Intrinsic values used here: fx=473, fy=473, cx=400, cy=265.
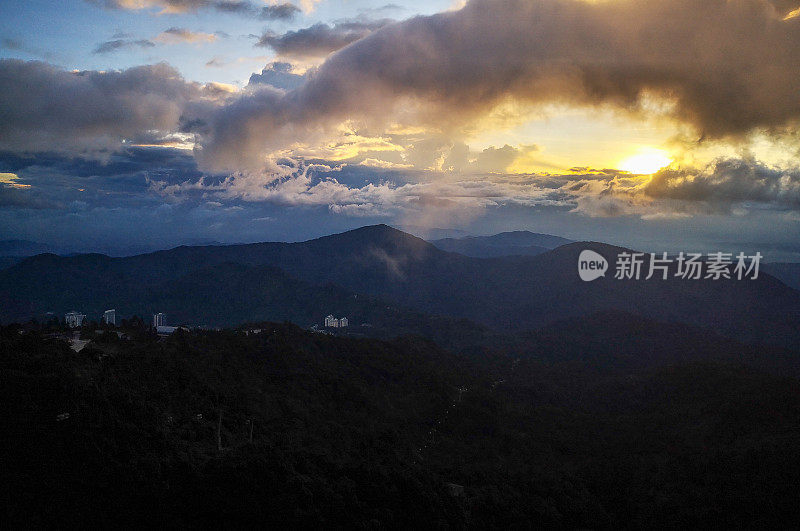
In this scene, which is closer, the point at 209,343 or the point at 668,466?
the point at 668,466

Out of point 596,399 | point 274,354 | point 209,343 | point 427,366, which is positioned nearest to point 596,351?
point 596,399

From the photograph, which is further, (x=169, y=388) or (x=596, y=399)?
(x=596, y=399)

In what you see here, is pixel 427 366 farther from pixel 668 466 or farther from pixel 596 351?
pixel 596 351

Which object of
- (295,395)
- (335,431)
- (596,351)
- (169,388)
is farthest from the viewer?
(596,351)

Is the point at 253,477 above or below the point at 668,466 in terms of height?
above

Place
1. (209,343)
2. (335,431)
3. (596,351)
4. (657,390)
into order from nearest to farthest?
1. (335,431)
2. (209,343)
3. (657,390)
4. (596,351)

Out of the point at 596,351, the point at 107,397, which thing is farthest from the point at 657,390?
the point at 107,397

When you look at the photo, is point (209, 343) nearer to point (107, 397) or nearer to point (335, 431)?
point (335, 431)

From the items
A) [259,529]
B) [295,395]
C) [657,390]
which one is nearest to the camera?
[259,529]

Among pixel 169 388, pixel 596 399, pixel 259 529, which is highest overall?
pixel 169 388
